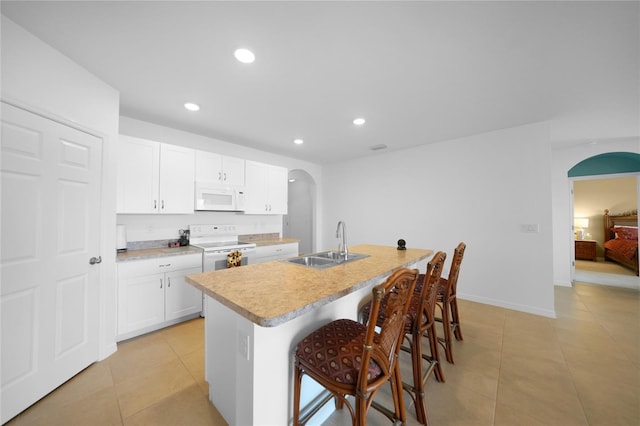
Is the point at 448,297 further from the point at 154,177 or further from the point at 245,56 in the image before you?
the point at 154,177

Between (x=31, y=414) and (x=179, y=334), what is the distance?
1082mm

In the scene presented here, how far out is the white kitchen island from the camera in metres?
1.06

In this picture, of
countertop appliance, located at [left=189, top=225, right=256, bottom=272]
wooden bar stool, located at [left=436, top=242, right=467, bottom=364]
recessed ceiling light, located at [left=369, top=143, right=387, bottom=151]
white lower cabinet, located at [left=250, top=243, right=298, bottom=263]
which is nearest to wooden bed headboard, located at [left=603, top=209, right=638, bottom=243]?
recessed ceiling light, located at [left=369, top=143, right=387, bottom=151]

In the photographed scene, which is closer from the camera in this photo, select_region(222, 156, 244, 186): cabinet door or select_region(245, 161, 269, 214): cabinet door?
select_region(222, 156, 244, 186): cabinet door

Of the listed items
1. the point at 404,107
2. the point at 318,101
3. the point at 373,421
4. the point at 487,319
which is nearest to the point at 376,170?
the point at 404,107

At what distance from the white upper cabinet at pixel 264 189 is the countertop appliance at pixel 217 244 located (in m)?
0.52

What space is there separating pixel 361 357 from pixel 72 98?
290cm

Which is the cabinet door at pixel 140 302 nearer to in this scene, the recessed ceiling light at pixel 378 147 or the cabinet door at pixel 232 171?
the cabinet door at pixel 232 171

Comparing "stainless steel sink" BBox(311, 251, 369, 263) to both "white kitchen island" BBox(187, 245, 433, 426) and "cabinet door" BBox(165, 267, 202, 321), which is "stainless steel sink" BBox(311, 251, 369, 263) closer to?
"white kitchen island" BBox(187, 245, 433, 426)

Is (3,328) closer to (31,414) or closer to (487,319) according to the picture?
(31,414)

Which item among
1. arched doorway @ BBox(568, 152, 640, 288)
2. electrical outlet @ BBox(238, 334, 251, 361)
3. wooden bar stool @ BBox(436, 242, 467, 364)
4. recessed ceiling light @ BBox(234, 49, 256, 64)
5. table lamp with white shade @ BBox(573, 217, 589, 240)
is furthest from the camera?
table lamp with white shade @ BBox(573, 217, 589, 240)

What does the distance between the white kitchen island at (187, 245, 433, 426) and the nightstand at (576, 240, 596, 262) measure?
8213 mm

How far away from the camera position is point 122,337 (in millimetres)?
2365

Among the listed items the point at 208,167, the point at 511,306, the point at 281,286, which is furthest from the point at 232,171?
the point at 511,306
